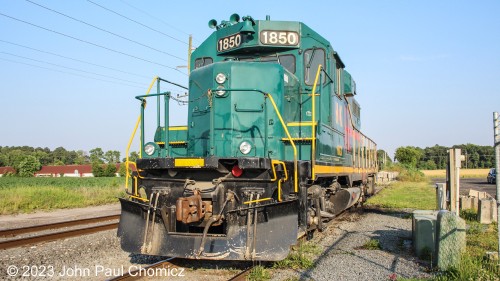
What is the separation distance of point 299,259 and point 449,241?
6.22 feet

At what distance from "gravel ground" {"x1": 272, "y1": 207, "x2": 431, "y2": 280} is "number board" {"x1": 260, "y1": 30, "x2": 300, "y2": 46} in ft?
11.2

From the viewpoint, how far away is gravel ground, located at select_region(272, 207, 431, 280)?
5012 mm

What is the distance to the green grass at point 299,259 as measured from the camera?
17.5ft

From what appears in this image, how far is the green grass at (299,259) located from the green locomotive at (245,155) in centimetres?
33

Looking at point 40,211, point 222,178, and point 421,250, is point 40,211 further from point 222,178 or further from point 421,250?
point 421,250

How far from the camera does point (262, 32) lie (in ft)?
23.1

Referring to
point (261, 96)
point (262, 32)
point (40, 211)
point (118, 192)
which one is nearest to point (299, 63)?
point (262, 32)

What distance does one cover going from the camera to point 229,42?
7297 mm

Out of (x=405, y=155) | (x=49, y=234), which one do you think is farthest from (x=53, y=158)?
(x=49, y=234)

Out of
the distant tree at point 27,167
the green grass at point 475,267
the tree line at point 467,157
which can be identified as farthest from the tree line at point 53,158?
the green grass at point 475,267

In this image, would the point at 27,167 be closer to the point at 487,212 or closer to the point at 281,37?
the point at 281,37

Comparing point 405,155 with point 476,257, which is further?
point 405,155

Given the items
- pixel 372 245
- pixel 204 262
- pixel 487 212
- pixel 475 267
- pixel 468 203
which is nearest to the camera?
pixel 475 267

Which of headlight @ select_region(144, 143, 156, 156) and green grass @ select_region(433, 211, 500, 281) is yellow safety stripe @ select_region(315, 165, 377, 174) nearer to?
green grass @ select_region(433, 211, 500, 281)
